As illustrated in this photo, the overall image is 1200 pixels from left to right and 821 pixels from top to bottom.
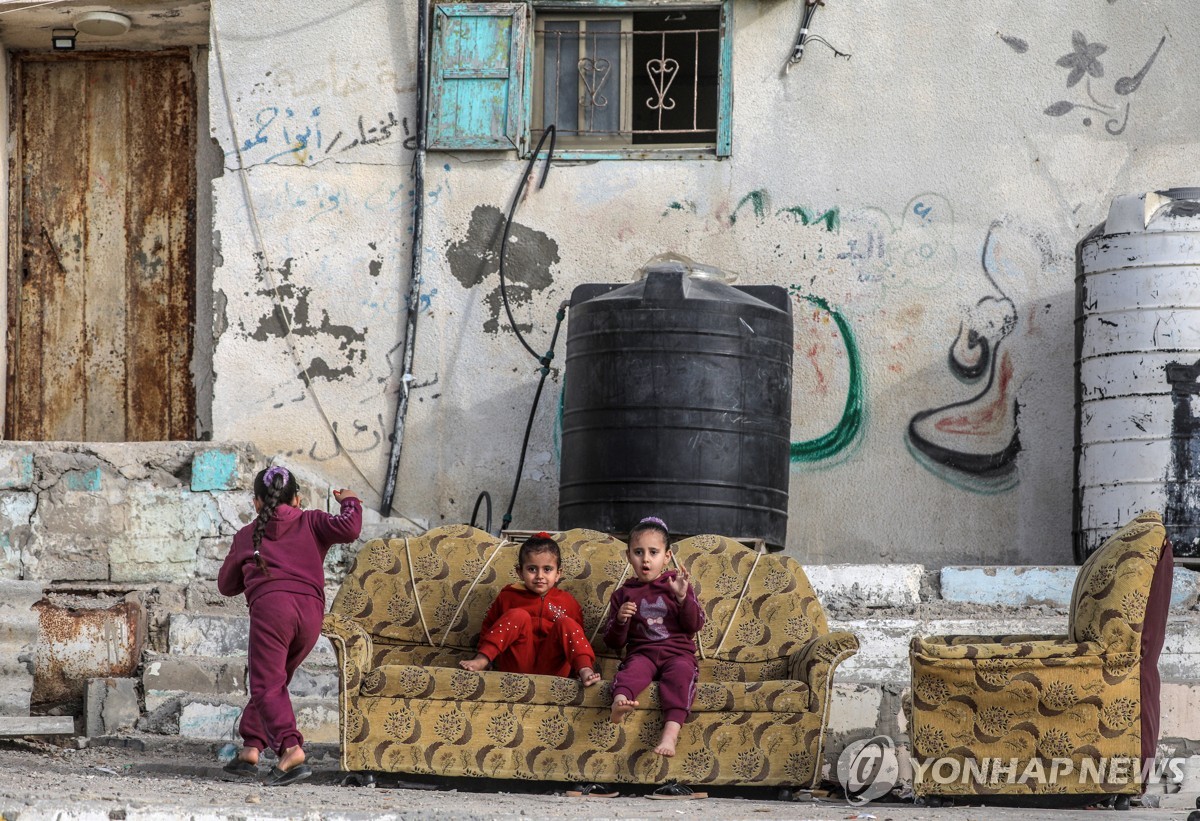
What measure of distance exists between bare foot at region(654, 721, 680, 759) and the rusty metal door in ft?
15.7

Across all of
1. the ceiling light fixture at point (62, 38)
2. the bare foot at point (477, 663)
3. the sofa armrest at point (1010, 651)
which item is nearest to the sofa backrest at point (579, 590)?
the bare foot at point (477, 663)

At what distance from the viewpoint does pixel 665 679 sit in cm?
569

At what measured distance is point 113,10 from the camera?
356 inches

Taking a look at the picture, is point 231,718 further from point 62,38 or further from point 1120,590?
point 62,38

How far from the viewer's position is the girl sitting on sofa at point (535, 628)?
19.9 ft

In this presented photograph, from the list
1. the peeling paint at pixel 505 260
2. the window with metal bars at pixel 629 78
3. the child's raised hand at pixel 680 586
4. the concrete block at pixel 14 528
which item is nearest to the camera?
the child's raised hand at pixel 680 586

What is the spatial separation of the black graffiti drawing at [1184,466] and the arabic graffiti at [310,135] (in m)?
4.25

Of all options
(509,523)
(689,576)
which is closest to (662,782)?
(689,576)

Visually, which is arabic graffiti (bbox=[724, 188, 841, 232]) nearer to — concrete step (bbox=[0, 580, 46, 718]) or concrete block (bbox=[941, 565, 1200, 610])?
concrete block (bbox=[941, 565, 1200, 610])

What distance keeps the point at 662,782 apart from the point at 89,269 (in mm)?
5437

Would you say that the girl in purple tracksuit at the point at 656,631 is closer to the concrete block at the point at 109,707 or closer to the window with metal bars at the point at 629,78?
the concrete block at the point at 109,707

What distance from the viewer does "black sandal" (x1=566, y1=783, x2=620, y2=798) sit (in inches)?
220

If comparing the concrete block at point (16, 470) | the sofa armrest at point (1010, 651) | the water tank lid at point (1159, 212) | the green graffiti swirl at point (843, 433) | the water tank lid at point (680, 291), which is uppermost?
the water tank lid at point (1159, 212)

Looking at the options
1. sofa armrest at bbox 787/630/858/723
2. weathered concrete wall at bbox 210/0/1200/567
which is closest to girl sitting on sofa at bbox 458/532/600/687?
sofa armrest at bbox 787/630/858/723
